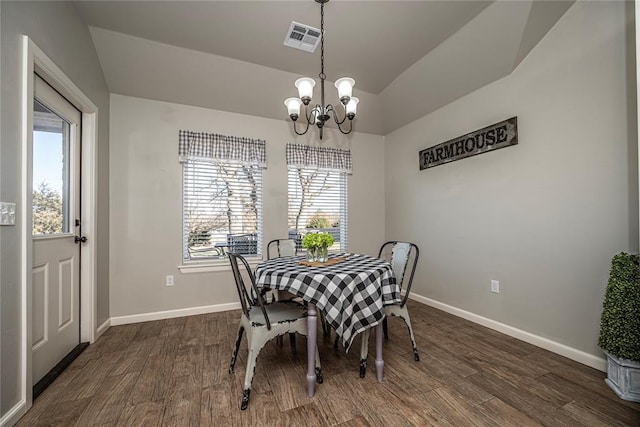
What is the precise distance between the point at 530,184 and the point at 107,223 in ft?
13.4

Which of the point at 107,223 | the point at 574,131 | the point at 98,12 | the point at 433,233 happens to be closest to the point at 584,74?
the point at 574,131

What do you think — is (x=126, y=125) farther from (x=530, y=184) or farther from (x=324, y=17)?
(x=530, y=184)

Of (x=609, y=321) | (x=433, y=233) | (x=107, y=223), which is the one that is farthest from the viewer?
(x=433, y=233)

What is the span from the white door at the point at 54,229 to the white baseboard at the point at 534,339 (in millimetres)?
3659

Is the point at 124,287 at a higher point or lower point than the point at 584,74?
lower

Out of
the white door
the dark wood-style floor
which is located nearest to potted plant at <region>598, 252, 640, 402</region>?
the dark wood-style floor

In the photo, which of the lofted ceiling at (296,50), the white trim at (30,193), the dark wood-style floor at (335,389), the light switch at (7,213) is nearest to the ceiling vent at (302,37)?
the lofted ceiling at (296,50)

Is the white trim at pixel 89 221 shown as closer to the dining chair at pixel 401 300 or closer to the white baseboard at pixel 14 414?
the white baseboard at pixel 14 414

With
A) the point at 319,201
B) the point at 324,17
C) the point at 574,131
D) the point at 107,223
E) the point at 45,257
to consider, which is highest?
the point at 324,17

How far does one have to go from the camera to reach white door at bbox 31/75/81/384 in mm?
1917

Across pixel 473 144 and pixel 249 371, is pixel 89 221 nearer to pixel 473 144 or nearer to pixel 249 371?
pixel 249 371

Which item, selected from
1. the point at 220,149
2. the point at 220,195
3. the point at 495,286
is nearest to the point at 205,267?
the point at 220,195

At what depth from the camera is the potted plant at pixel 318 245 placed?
6.96 ft

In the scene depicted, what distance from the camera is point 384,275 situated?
1951 mm
